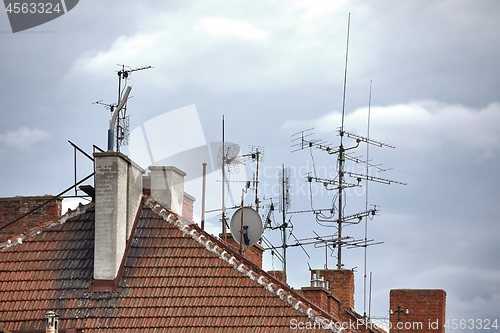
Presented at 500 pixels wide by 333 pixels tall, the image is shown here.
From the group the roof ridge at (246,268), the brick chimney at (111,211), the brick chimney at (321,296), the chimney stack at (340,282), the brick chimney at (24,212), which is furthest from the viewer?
the chimney stack at (340,282)

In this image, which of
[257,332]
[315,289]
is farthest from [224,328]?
[315,289]

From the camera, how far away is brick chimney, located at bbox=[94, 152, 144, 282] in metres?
28.0

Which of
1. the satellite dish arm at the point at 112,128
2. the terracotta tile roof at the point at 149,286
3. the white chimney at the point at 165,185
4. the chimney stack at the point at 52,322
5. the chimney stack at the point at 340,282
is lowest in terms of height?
the chimney stack at the point at 52,322

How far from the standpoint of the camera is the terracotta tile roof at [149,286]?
26.9 meters

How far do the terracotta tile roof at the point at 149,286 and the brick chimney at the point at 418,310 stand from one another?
803 centimetres

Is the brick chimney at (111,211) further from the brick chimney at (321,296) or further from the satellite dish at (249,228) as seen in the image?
the brick chimney at (321,296)

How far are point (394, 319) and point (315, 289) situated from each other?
16.0 ft

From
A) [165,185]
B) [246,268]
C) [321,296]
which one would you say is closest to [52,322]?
[246,268]

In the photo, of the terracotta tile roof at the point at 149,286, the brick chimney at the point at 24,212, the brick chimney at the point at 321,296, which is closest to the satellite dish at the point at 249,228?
the terracotta tile roof at the point at 149,286

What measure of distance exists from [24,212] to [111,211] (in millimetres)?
4588

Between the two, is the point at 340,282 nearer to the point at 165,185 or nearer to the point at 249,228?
the point at 249,228

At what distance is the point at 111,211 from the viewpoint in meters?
28.2

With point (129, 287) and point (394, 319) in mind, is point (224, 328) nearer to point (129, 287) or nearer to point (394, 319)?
point (129, 287)

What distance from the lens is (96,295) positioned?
27703 mm
